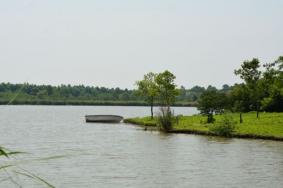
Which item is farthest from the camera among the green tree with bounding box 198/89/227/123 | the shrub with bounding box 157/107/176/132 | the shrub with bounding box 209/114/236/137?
the green tree with bounding box 198/89/227/123

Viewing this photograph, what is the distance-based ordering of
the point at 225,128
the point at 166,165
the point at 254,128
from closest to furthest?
the point at 166,165 → the point at 225,128 → the point at 254,128

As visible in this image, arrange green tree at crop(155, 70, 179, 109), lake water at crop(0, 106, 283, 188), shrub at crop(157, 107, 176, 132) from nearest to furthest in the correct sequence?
lake water at crop(0, 106, 283, 188) → shrub at crop(157, 107, 176, 132) → green tree at crop(155, 70, 179, 109)

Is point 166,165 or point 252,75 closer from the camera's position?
point 166,165

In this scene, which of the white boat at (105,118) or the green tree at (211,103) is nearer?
the green tree at (211,103)

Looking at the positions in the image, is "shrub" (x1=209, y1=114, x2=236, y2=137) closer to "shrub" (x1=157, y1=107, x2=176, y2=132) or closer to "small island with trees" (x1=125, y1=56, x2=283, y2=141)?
"small island with trees" (x1=125, y1=56, x2=283, y2=141)

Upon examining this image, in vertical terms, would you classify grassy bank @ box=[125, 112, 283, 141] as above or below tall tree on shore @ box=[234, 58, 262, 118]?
below

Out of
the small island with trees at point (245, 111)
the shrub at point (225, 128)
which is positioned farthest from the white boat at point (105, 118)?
the shrub at point (225, 128)

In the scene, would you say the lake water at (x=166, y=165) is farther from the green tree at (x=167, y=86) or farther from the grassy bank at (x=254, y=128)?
the green tree at (x=167, y=86)

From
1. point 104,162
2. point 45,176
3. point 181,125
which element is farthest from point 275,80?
point 45,176

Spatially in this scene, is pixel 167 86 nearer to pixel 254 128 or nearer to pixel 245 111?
pixel 245 111

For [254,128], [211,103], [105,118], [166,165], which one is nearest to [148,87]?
[105,118]

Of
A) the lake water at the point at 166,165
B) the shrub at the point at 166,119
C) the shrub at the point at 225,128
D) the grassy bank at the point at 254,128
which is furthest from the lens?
the shrub at the point at 166,119

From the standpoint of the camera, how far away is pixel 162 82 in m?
83.0

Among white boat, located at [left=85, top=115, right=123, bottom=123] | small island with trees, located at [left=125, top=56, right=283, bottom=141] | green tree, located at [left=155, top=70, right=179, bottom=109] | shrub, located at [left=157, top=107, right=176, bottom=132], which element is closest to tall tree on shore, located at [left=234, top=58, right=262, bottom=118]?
small island with trees, located at [left=125, top=56, right=283, bottom=141]
